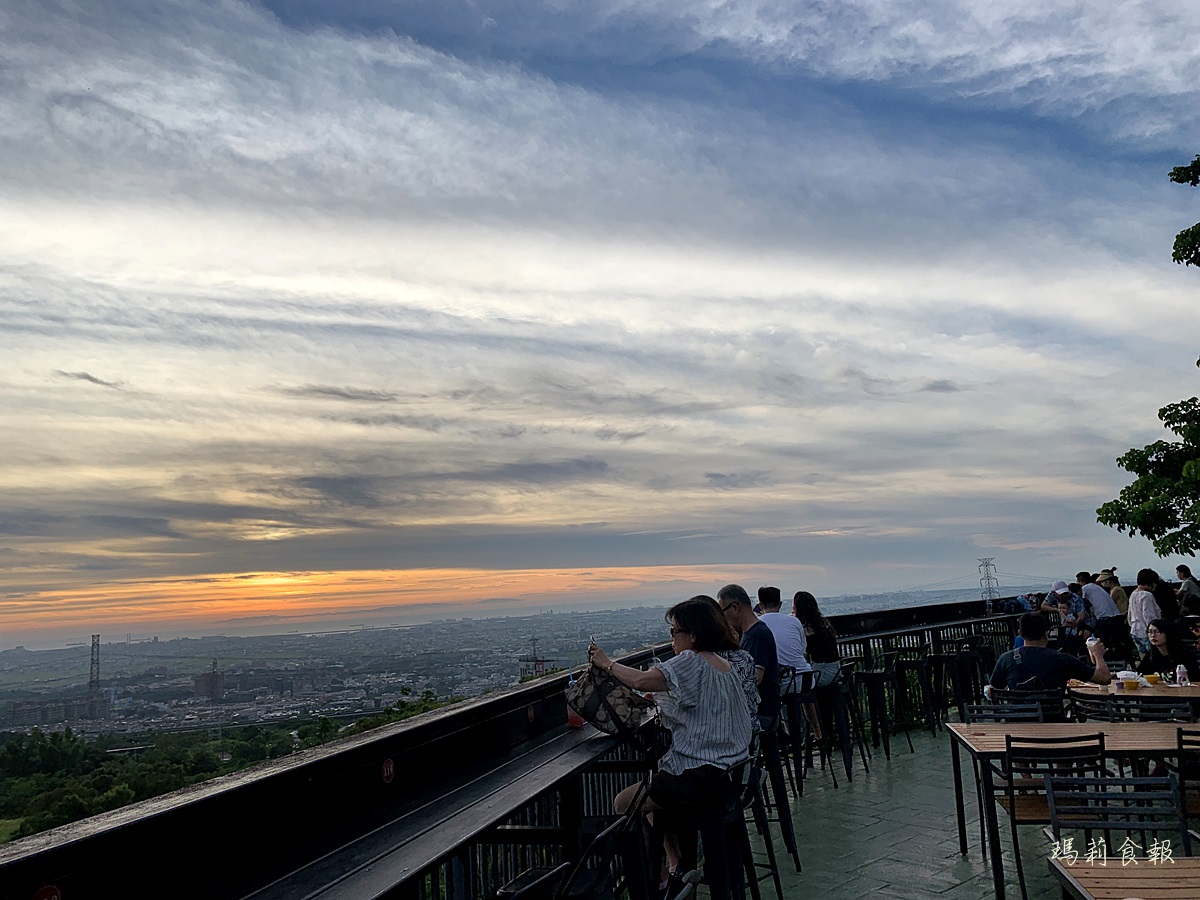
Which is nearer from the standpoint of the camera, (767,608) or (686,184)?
(767,608)

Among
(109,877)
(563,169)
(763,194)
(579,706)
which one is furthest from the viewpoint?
(763,194)

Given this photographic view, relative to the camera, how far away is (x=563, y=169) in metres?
11.1

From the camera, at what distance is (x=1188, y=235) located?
13078mm

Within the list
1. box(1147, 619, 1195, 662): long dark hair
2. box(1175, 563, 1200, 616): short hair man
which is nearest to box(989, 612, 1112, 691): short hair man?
box(1147, 619, 1195, 662): long dark hair

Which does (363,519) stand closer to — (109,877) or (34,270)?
(34,270)

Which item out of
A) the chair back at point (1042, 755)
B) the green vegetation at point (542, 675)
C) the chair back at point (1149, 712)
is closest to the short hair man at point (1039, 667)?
the chair back at point (1149, 712)

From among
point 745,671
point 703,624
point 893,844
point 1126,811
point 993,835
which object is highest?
point 703,624

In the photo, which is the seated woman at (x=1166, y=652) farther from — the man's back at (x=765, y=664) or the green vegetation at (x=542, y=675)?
the green vegetation at (x=542, y=675)

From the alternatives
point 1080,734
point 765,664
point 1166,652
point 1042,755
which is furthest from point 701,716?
point 1166,652

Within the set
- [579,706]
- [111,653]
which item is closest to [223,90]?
[579,706]

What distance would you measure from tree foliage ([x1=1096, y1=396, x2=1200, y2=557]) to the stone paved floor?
294 inches

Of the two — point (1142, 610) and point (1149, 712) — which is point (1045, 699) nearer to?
point (1149, 712)

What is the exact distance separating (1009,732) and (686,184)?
8.32 m

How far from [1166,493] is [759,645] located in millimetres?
10716
